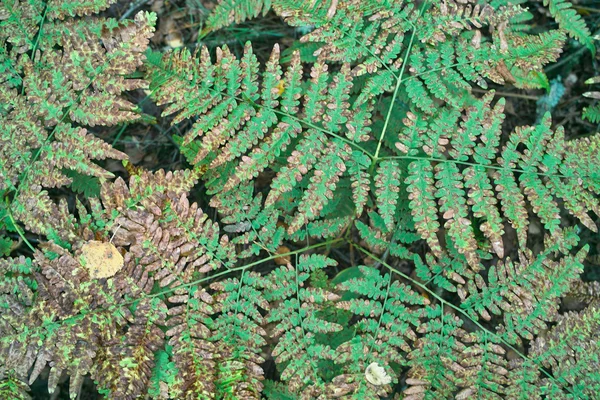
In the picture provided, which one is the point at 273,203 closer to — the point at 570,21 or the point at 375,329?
the point at 375,329

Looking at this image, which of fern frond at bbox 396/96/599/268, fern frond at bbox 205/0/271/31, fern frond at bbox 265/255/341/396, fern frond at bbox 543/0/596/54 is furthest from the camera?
fern frond at bbox 205/0/271/31

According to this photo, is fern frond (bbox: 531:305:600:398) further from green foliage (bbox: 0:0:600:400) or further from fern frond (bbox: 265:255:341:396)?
fern frond (bbox: 265:255:341:396)

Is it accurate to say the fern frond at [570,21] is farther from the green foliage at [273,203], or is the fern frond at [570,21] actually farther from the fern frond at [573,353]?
the fern frond at [573,353]

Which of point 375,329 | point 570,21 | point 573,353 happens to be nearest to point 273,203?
point 375,329

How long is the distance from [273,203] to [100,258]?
3.08 ft

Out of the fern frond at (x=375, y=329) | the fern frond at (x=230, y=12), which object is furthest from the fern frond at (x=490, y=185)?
the fern frond at (x=230, y=12)

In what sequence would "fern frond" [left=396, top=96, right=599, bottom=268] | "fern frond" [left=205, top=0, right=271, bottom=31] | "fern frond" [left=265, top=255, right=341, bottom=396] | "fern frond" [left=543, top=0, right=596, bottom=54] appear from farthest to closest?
"fern frond" [left=205, top=0, right=271, bottom=31] < "fern frond" [left=543, top=0, right=596, bottom=54] < "fern frond" [left=265, top=255, right=341, bottom=396] < "fern frond" [left=396, top=96, right=599, bottom=268]

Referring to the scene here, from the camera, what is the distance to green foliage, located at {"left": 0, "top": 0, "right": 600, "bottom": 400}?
8.25ft

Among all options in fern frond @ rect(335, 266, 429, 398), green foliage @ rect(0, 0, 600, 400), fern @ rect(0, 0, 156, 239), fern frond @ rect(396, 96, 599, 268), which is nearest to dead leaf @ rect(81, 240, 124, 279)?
green foliage @ rect(0, 0, 600, 400)

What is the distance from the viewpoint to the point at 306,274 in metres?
2.73

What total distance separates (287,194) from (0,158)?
154 cm

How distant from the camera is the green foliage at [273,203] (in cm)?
252

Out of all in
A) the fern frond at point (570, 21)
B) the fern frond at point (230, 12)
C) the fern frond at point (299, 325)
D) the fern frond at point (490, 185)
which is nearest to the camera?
the fern frond at point (490, 185)

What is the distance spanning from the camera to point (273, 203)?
101 inches
